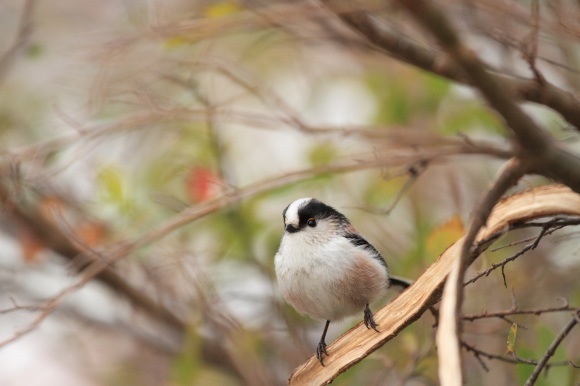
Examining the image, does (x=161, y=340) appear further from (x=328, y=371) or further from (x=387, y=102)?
(x=328, y=371)

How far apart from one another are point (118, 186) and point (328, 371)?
1.86 metres

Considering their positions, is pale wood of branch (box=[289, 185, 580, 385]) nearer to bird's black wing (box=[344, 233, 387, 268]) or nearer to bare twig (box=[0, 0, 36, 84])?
bird's black wing (box=[344, 233, 387, 268])

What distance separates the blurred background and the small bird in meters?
0.18

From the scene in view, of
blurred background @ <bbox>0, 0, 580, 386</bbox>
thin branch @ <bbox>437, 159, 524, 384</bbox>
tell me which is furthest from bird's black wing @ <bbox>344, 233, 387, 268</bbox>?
thin branch @ <bbox>437, 159, 524, 384</bbox>

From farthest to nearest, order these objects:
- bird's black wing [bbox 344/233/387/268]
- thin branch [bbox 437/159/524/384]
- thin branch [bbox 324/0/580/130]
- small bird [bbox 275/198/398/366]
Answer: bird's black wing [bbox 344/233/387/268] < small bird [bbox 275/198/398/366] < thin branch [bbox 324/0/580/130] < thin branch [bbox 437/159/524/384]

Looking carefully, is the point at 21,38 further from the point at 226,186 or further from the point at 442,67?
the point at 442,67

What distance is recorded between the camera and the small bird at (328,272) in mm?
2613

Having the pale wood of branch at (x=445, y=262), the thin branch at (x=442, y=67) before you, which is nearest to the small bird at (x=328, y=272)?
the pale wood of branch at (x=445, y=262)

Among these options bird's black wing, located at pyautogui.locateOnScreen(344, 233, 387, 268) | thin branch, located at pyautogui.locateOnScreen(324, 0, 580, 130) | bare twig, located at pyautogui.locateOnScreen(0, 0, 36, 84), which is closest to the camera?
thin branch, located at pyautogui.locateOnScreen(324, 0, 580, 130)

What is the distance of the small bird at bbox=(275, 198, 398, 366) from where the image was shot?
8.57 ft

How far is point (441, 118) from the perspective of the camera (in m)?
3.74

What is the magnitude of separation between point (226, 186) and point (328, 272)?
1.42 ft

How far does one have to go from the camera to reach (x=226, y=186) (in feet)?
8.28

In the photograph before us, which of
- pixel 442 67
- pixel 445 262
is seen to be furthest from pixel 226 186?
pixel 445 262
